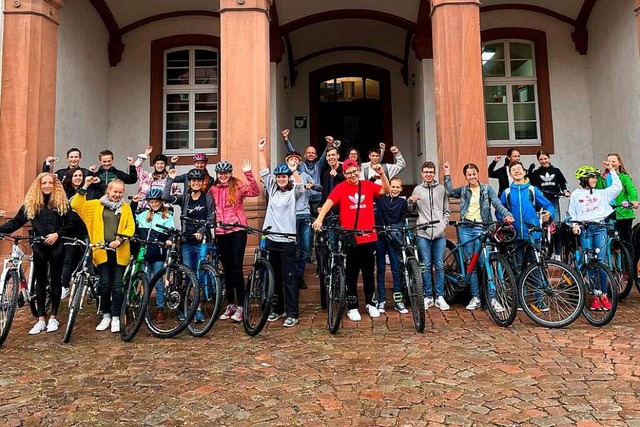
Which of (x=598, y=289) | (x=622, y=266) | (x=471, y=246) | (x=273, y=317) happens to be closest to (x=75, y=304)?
(x=273, y=317)

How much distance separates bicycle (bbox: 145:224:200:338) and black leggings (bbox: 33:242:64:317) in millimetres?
1146

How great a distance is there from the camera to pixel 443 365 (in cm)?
381

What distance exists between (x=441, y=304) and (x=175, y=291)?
2973mm

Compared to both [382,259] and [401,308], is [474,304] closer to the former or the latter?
[401,308]

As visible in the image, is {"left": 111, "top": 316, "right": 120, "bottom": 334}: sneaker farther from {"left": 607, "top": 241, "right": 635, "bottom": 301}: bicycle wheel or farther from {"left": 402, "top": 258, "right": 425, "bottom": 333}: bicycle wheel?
{"left": 607, "top": 241, "right": 635, "bottom": 301}: bicycle wheel

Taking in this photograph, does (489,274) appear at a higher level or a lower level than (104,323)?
higher

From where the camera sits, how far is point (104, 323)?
5188mm

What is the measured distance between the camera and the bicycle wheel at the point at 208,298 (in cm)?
472

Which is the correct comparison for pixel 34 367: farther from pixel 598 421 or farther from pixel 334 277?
pixel 598 421

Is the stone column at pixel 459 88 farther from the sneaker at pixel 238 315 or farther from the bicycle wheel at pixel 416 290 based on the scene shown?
the sneaker at pixel 238 315

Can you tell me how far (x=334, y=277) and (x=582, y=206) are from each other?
10.1 feet

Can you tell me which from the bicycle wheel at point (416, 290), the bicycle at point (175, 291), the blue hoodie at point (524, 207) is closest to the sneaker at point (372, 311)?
the bicycle wheel at point (416, 290)

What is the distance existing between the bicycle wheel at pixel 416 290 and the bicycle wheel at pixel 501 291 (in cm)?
81

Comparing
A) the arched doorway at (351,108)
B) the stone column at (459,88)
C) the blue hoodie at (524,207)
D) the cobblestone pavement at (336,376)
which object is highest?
the arched doorway at (351,108)
